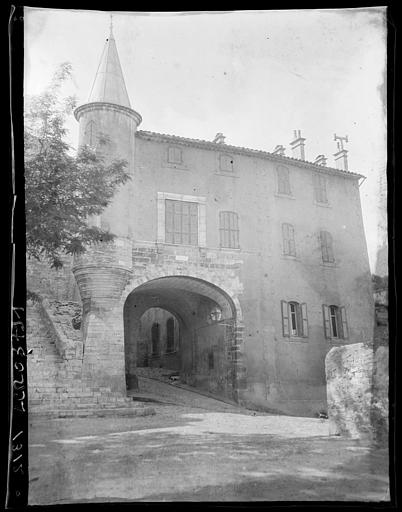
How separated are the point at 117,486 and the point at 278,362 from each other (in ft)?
6.77

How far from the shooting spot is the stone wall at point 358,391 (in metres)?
5.12

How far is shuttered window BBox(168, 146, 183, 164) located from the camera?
18.6 feet

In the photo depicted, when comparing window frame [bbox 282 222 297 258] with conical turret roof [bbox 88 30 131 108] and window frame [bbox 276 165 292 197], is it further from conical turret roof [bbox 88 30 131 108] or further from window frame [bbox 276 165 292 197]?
conical turret roof [bbox 88 30 131 108]

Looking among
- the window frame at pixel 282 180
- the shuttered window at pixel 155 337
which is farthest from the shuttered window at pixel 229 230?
the shuttered window at pixel 155 337

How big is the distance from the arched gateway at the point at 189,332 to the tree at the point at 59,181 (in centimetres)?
91

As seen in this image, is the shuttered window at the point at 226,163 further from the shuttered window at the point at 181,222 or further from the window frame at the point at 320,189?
the window frame at the point at 320,189

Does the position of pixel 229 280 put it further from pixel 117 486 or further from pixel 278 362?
Result: pixel 117 486

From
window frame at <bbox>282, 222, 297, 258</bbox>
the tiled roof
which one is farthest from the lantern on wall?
the tiled roof

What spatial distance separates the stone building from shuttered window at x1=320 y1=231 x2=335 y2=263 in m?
0.01

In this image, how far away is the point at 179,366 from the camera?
20.7 feet

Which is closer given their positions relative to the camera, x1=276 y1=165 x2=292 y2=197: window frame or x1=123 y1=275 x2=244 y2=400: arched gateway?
x1=123 y1=275 x2=244 y2=400: arched gateway

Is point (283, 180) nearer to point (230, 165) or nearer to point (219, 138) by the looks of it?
point (230, 165)

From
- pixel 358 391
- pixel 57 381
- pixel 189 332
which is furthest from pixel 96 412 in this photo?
pixel 358 391
